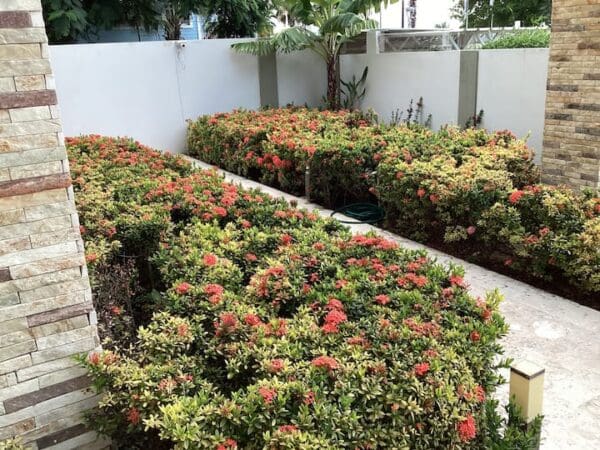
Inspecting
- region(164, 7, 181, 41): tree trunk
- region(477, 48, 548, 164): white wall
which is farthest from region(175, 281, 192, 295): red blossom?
region(164, 7, 181, 41): tree trunk

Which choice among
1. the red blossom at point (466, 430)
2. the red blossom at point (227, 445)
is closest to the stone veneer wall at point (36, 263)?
the red blossom at point (227, 445)

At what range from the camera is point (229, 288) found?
11.5 ft

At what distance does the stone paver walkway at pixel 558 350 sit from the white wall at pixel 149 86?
7.60 m

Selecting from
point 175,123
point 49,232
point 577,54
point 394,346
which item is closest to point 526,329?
point 394,346

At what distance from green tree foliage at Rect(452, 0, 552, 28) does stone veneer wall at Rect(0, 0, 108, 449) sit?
2227cm

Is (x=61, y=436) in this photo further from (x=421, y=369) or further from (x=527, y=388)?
(x=527, y=388)

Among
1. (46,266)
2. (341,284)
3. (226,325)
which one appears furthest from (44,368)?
(341,284)

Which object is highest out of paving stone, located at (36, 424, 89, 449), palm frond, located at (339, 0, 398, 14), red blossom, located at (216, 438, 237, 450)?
palm frond, located at (339, 0, 398, 14)

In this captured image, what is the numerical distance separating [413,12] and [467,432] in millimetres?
20709

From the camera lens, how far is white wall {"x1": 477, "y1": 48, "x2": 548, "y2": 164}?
860 centimetres

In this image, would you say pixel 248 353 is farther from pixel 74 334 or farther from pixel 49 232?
pixel 49 232

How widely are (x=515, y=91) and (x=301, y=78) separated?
5.22 metres

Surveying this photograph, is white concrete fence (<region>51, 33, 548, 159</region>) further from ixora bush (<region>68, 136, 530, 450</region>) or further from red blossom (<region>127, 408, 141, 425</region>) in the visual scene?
red blossom (<region>127, 408, 141, 425</region>)

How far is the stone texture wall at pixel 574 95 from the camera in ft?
19.0
